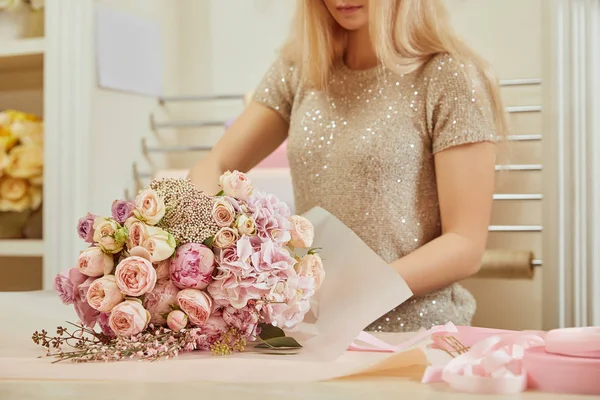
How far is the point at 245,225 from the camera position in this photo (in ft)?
2.30

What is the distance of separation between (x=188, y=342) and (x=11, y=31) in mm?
1486

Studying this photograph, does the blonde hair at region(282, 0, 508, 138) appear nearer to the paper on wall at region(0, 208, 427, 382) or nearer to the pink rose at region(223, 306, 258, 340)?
the paper on wall at region(0, 208, 427, 382)

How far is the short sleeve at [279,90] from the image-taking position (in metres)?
1.54

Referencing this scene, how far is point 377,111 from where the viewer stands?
1392mm

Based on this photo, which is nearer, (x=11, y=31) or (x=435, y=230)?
(x=435, y=230)

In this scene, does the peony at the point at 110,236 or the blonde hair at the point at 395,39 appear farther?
the blonde hair at the point at 395,39

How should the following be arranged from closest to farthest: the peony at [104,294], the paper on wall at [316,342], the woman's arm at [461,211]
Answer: the paper on wall at [316,342] < the peony at [104,294] < the woman's arm at [461,211]

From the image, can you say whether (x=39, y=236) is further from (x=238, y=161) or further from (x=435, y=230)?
(x=435, y=230)

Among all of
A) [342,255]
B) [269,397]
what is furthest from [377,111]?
[269,397]

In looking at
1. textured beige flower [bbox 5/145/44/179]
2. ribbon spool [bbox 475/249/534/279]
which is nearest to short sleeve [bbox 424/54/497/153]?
ribbon spool [bbox 475/249/534/279]

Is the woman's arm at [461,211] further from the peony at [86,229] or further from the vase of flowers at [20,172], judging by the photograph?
the vase of flowers at [20,172]

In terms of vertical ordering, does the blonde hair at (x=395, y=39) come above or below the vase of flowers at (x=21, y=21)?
below

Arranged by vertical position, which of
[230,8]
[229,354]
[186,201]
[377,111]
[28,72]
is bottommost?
[229,354]

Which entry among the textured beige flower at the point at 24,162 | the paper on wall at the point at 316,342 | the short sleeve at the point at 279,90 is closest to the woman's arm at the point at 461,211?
the short sleeve at the point at 279,90
